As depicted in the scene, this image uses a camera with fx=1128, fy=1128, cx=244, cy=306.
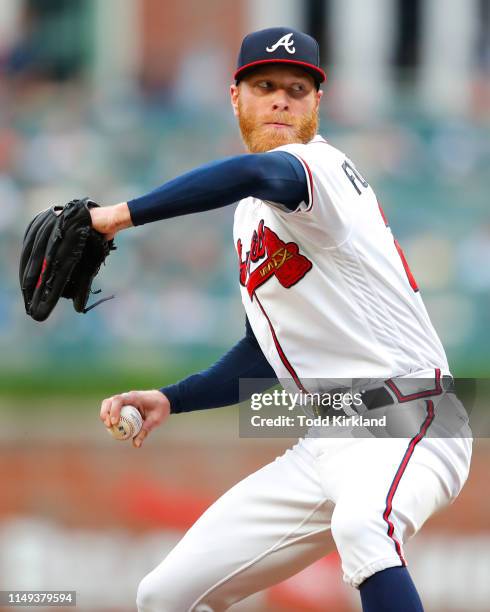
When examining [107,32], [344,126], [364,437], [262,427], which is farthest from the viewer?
[107,32]

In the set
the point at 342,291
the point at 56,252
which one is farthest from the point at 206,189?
the point at 342,291

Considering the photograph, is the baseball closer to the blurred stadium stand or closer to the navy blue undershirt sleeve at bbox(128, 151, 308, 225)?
the navy blue undershirt sleeve at bbox(128, 151, 308, 225)

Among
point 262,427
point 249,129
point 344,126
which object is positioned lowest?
point 262,427

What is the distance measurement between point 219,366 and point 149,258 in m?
6.40

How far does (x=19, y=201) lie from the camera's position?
34.0 feet

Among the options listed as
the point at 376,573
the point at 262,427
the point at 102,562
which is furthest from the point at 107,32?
the point at 376,573

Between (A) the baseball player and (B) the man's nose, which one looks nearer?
(A) the baseball player

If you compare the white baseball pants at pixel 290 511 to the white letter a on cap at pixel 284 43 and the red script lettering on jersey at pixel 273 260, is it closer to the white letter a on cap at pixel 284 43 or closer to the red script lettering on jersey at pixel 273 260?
Answer: the red script lettering on jersey at pixel 273 260

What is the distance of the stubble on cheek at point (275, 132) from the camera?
3416 mm

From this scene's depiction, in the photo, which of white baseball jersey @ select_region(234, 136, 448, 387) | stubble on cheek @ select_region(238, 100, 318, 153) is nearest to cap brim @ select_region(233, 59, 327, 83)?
stubble on cheek @ select_region(238, 100, 318, 153)

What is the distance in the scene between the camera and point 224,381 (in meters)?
3.70

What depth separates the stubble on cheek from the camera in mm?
3416

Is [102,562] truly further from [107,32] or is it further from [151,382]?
[107,32]

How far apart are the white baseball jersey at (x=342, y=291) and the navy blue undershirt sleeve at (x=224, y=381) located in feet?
Answer: 1.46
